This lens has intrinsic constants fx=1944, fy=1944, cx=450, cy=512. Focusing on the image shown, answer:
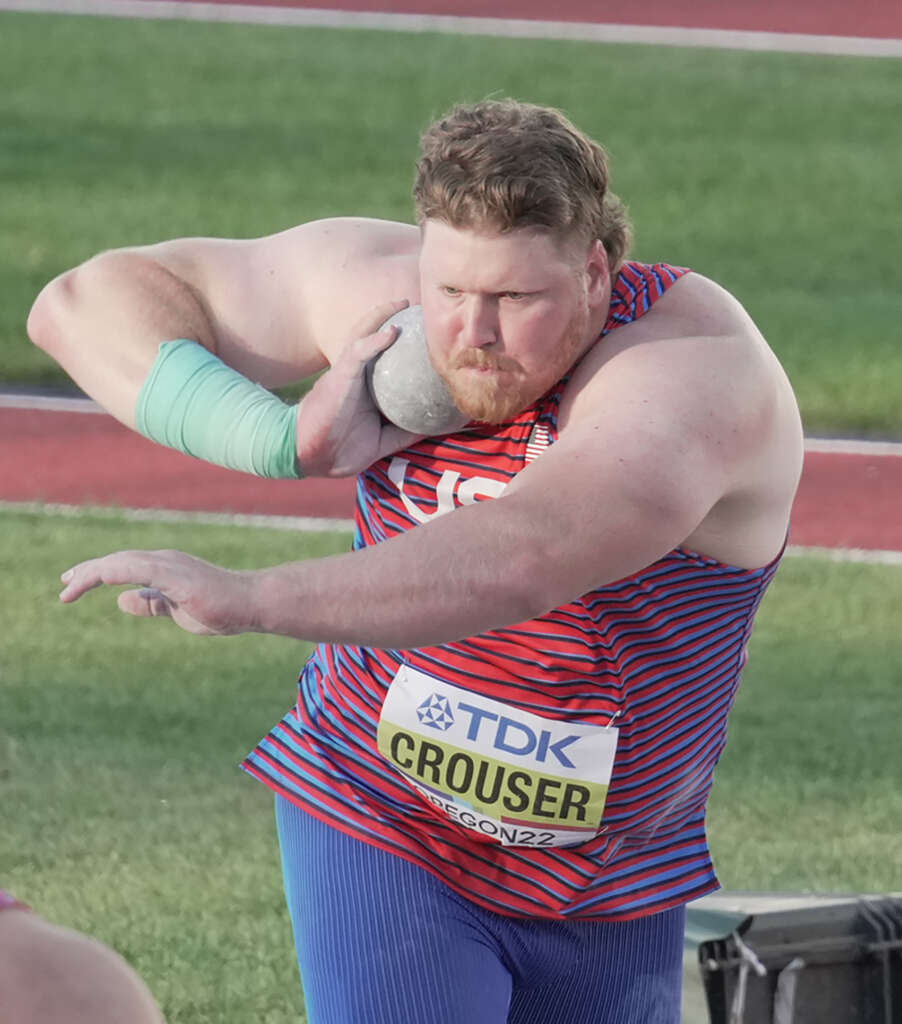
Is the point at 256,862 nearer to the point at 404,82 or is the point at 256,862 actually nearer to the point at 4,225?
the point at 4,225

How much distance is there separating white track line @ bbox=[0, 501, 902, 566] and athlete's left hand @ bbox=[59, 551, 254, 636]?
553 centimetres

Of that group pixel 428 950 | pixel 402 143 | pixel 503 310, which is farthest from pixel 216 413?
pixel 402 143

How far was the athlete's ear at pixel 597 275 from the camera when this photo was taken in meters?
2.49

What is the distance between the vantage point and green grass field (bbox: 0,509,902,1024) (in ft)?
15.1

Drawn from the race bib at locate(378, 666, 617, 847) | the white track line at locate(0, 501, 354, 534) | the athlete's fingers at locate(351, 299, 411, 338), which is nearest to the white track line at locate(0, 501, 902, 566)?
the white track line at locate(0, 501, 354, 534)

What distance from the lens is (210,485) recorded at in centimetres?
816

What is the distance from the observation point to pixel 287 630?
6.66ft

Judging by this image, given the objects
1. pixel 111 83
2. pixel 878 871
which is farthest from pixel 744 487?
pixel 111 83

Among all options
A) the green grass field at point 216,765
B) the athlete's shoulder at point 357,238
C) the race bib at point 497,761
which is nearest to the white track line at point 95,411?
the green grass field at point 216,765

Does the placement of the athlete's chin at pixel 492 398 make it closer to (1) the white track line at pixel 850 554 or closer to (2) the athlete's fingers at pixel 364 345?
(2) the athlete's fingers at pixel 364 345

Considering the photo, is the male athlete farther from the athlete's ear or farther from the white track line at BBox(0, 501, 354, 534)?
the white track line at BBox(0, 501, 354, 534)

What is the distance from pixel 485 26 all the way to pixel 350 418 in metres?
13.9

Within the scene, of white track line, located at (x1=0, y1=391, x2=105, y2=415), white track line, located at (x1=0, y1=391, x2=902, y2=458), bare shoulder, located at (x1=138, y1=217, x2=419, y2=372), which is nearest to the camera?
bare shoulder, located at (x1=138, y1=217, x2=419, y2=372)

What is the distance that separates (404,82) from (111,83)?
2.29 metres
